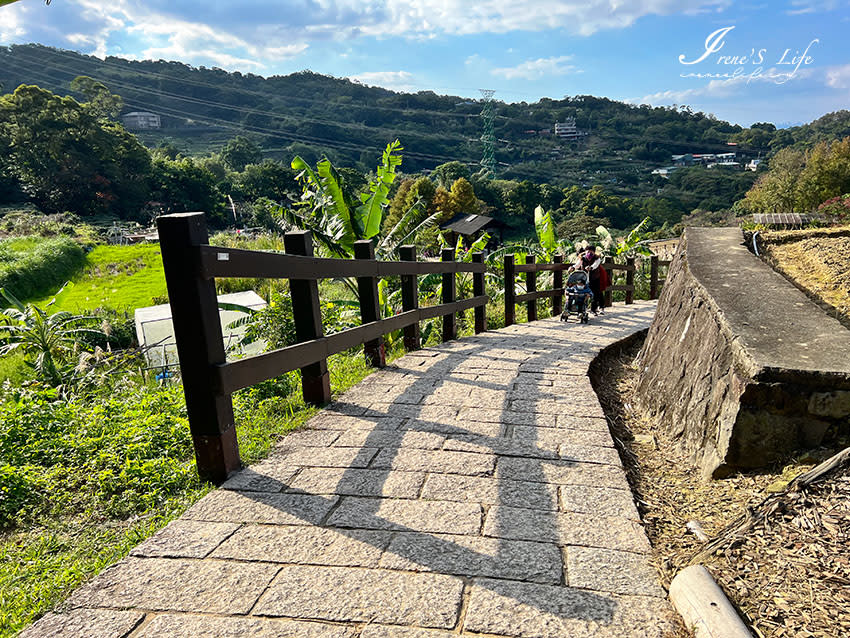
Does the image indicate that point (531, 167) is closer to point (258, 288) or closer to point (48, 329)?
point (258, 288)

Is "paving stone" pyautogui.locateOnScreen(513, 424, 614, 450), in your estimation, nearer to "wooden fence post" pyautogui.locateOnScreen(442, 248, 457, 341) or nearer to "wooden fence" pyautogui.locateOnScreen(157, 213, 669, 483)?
"wooden fence" pyautogui.locateOnScreen(157, 213, 669, 483)

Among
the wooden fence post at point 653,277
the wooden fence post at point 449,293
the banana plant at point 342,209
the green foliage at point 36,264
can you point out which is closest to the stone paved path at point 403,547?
the wooden fence post at point 449,293

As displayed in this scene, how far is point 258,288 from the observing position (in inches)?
800

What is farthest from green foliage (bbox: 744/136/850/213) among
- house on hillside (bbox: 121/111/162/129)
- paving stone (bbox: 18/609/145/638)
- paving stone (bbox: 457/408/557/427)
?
house on hillside (bbox: 121/111/162/129)

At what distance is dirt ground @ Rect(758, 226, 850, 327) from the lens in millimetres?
3633

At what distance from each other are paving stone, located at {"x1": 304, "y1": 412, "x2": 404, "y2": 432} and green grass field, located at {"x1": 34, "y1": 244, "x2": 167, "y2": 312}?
17421 millimetres

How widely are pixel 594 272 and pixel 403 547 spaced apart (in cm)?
949

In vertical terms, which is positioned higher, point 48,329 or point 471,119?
point 471,119

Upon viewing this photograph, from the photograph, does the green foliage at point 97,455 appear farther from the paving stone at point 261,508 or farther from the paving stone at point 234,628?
the paving stone at point 234,628

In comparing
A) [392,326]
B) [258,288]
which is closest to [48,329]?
[392,326]

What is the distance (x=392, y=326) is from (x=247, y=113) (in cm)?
16419

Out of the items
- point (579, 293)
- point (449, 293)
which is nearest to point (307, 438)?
point (449, 293)

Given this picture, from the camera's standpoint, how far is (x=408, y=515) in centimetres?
231

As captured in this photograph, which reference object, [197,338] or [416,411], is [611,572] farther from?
[197,338]
